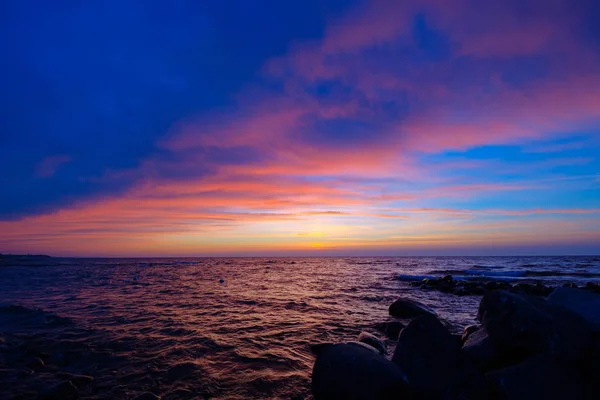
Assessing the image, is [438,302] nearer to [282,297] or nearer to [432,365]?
[282,297]

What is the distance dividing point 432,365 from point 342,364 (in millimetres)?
1804

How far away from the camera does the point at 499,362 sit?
5570mm

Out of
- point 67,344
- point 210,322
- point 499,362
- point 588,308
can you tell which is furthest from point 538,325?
point 67,344

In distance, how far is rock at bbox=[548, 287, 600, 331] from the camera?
5.88 meters

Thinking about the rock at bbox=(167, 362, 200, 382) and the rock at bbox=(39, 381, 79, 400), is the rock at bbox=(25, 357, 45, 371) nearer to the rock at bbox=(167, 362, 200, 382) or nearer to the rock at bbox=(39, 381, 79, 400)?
the rock at bbox=(39, 381, 79, 400)

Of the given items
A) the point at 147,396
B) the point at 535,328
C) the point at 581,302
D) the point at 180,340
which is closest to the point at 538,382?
the point at 535,328

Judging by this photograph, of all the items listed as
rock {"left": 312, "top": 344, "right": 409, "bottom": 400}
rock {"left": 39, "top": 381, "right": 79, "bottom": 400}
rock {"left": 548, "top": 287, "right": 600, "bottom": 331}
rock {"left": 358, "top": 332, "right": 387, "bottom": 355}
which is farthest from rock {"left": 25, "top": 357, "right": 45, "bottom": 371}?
rock {"left": 548, "top": 287, "right": 600, "bottom": 331}

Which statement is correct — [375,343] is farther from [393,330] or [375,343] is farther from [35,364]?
[35,364]

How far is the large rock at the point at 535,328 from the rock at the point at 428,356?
0.95m

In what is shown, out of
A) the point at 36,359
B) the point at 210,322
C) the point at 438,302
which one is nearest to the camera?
the point at 36,359

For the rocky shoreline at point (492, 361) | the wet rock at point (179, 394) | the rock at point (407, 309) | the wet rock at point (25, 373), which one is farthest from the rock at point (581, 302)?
the wet rock at point (25, 373)

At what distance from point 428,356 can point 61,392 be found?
24.7ft

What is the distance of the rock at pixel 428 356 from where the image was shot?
4.99 metres

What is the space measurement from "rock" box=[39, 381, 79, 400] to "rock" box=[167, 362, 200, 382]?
5.99 ft
